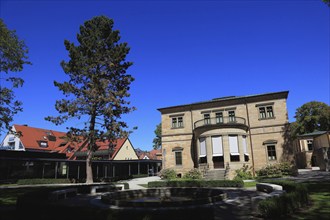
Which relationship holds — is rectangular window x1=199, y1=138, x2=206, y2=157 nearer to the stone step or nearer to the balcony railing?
the balcony railing

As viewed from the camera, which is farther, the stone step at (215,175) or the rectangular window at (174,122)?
the rectangular window at (174,122)

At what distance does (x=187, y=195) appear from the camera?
18625mm

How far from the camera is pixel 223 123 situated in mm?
30906

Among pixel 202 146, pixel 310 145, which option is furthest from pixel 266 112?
pixel 310 145

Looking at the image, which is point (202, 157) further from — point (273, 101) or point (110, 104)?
point (110, 104)

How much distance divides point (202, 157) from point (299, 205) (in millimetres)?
21724

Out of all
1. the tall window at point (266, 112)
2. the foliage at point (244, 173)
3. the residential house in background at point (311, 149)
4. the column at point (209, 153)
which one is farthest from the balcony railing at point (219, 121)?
the residential house in background at point (311, 149)

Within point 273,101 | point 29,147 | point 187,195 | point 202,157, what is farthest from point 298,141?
point 29,147

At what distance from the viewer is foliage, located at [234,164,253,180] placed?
93.9ft

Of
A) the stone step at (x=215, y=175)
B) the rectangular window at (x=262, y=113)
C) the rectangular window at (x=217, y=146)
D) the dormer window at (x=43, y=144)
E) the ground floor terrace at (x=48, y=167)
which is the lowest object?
the stone step at (x=215, y=175)

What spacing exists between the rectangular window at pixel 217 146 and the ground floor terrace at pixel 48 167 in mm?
14940

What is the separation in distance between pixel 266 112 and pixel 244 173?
343 inches

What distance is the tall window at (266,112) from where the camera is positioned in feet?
104

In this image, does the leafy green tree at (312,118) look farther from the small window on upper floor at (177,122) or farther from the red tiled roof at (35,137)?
the red tiled roof at (35,137)
